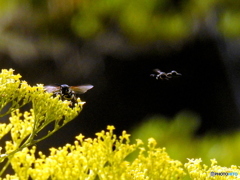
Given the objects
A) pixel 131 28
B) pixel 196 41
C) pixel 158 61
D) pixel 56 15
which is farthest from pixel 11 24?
pixel 196 41

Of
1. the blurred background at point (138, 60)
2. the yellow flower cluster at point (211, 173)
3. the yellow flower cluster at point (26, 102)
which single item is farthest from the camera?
the blurred background at point (138, 60)

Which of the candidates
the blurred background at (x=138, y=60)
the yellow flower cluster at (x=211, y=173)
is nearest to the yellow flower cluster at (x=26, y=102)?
the yellow flower cluster at (x=211, y=173)

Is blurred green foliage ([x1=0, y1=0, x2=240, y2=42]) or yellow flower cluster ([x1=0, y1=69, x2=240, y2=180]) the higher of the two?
blurred green foliage ([x1=0, y1=0, x2=240, y2=42])

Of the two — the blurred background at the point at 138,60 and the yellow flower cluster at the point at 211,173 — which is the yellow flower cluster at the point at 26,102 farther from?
the blurred background at the point at 138,60

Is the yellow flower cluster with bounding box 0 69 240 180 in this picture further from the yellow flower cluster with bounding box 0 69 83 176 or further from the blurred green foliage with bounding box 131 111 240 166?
the blurred green foliage with bounding box 131 111 240 166

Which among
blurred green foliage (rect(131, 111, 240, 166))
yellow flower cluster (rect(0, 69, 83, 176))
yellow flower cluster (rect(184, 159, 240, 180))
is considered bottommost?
yellow flower cluster (rect(184, 159, 240, 180))

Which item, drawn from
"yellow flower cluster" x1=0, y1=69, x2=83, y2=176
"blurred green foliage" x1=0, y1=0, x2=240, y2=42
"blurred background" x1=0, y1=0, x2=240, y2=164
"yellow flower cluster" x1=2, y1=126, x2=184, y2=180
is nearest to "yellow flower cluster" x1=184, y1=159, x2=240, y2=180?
"yellow flower cluster" x1=2, y1=126, x2=184, y2=180

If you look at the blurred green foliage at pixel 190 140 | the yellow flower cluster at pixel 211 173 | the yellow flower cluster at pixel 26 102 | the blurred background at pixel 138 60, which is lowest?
the yellow flower cluster at pixel 211 173
